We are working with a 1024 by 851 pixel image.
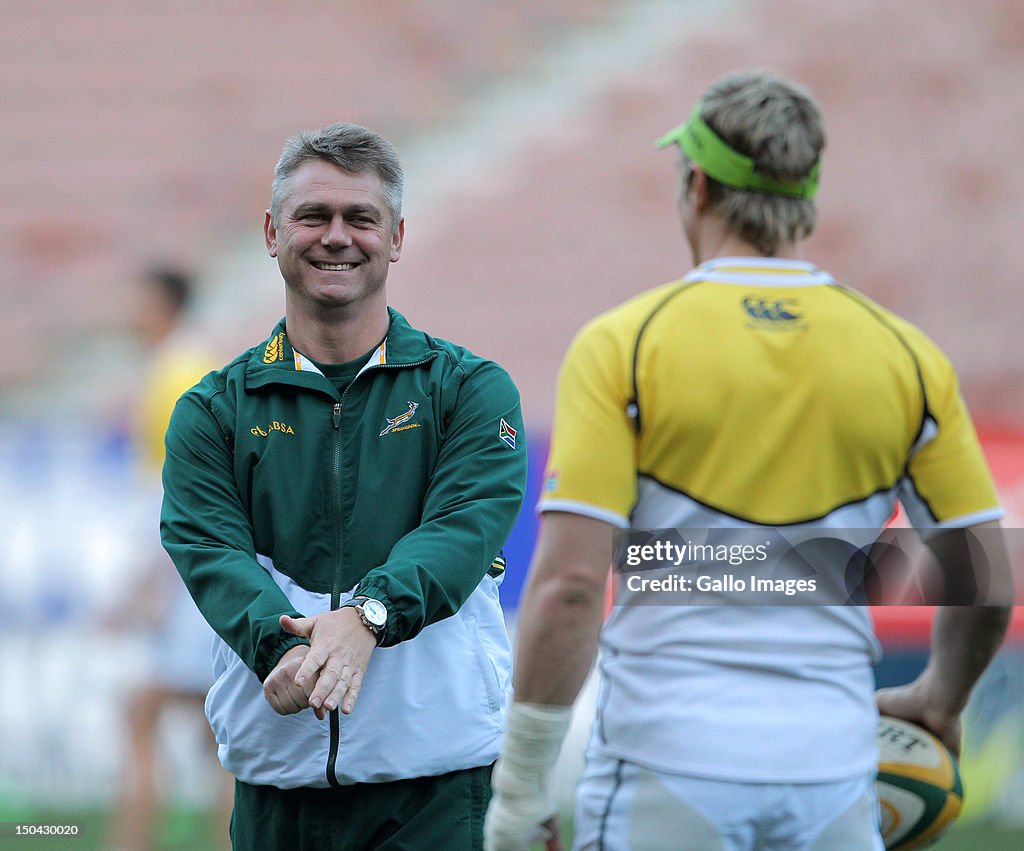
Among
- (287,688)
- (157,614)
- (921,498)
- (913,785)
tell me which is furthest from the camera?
(157,614)

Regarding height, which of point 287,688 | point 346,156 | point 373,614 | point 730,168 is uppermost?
point 346,156

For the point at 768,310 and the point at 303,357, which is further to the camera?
the point at 303,357

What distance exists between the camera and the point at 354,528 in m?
2.60

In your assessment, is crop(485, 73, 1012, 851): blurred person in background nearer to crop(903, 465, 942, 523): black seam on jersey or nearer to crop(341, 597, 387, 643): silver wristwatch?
crop(903, 465, 942, 523): black seam on jersey

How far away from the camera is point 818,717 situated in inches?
84.3

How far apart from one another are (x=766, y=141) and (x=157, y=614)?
4.04m

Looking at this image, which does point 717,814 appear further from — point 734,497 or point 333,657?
point 333,657

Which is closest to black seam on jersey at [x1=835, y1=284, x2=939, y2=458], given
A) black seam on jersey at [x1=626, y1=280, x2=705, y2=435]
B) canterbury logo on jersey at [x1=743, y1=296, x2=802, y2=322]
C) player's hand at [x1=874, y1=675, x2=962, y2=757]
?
canterbury logo on jersey at [x1=743, y1=296, x2=802, y2=322]

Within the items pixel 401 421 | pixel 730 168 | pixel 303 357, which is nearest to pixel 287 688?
pixel 401 421

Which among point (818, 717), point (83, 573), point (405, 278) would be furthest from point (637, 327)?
point (405, 278)

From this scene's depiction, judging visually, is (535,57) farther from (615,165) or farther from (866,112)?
(866,112)

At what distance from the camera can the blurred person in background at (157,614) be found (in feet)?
17.4

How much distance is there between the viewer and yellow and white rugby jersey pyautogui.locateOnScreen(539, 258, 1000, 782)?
2.11 metres

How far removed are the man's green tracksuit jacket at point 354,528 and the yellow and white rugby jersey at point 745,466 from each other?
1.57ft
